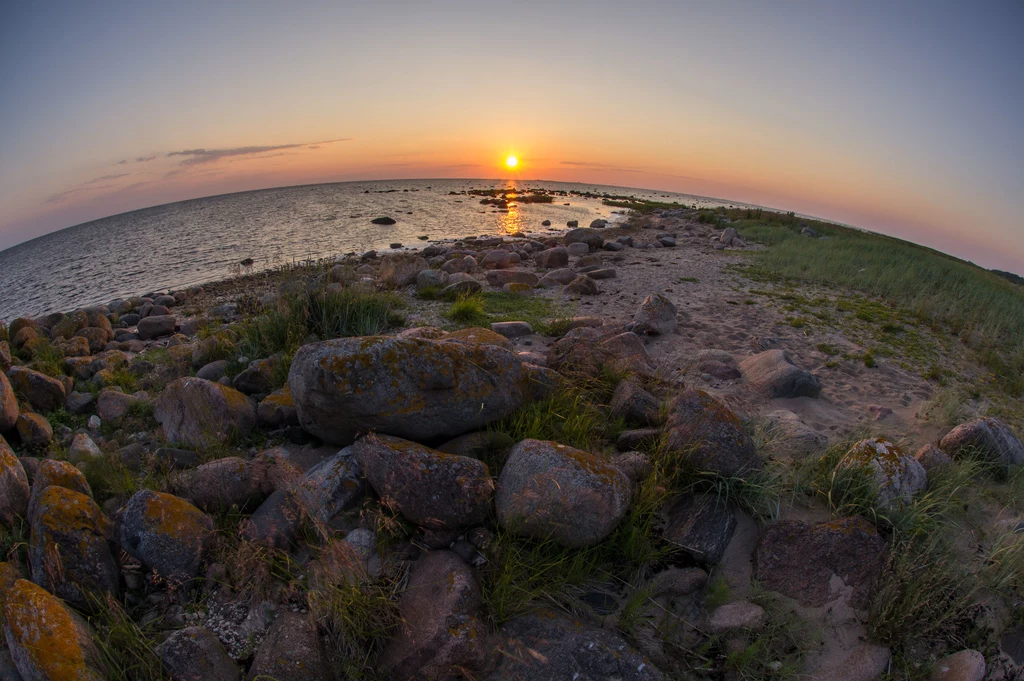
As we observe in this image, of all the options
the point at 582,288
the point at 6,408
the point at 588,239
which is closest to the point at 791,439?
the point at 582,288

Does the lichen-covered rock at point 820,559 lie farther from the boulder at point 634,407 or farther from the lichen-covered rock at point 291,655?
the lichen-covered rock at point 291,655

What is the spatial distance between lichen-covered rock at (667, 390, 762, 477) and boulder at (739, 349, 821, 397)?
272 cm

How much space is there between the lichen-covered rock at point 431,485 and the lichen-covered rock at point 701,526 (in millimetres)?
1565

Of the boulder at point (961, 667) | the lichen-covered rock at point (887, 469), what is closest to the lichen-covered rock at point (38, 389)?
the lichen-covered rock at point (887, 469)

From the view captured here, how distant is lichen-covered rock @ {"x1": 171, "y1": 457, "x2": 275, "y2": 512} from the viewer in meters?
3.67

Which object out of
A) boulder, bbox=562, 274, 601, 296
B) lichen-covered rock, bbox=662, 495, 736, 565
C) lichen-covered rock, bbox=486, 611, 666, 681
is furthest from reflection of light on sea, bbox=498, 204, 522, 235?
lichen-covered rock, bbox=486, 611, 666, 681

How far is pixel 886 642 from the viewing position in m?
3.11

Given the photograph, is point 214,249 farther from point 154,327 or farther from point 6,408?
point 6,408

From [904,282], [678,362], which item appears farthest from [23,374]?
[904,282]

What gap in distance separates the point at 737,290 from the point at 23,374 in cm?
1410

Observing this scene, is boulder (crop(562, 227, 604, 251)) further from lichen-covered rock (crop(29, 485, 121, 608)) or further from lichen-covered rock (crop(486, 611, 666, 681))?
lichen-covered rock (crop(29, 485, 121, 608))

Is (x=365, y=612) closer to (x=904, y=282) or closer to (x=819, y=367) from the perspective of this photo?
(x=819, y=367)

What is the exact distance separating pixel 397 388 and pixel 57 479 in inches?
105

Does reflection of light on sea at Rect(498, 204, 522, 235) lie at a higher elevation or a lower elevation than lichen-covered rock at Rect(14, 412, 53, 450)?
higher
